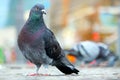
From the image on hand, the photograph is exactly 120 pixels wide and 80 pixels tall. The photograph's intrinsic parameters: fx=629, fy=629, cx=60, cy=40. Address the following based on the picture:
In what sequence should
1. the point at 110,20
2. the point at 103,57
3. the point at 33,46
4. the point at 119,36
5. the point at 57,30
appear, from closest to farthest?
the point at 33,46
the point at 103,57
the point at 119,36
the point at 110,20
the point at 57,30

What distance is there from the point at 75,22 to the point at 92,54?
32.1ft

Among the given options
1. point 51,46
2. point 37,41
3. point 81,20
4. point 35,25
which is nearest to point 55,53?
point 51,46

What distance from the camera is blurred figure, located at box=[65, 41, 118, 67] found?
48.7 feet

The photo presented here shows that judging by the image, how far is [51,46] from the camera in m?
9.73

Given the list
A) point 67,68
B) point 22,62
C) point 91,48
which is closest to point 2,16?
point 22,62

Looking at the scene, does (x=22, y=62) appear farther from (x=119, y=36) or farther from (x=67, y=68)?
(x=67, y=68)

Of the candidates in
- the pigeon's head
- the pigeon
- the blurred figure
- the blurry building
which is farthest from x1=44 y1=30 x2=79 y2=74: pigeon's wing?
the blurry building

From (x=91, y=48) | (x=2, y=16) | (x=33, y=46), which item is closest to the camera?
(x=33, y=46)

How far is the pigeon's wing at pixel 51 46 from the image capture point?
9625 mm

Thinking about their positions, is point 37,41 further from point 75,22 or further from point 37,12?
point 75,22

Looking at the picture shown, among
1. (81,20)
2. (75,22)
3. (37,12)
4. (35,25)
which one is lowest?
(35,25)

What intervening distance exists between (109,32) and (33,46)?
1423 centimetres

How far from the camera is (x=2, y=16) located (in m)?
20.3

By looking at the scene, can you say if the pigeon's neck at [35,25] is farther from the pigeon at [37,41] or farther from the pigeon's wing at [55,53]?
the pigeon's wing at [55,53]
